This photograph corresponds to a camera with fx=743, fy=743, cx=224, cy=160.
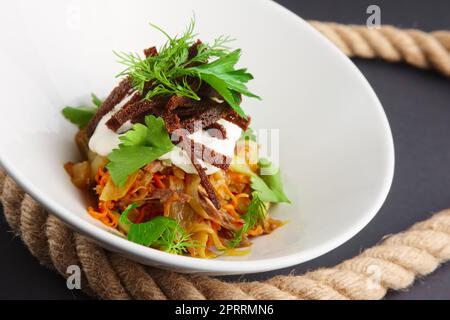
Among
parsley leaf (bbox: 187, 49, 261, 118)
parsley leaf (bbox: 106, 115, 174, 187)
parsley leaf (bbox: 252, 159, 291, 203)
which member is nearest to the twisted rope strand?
parsley leaf (bbox: 252, 159, 291, 203)

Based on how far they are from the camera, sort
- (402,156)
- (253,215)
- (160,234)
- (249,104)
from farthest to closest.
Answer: (402,156), (249,104), (253,215), (160,234)

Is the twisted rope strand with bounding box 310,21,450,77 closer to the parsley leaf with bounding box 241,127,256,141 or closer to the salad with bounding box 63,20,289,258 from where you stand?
the parsley leaf with bounding box 241,127,256,141

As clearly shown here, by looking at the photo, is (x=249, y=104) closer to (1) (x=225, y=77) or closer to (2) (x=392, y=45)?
(1) (x=225, y=77)

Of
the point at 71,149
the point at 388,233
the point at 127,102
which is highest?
the point at 127,102

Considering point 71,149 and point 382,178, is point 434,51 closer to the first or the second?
point 382,178

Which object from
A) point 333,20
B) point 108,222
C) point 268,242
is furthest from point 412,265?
point 333,20

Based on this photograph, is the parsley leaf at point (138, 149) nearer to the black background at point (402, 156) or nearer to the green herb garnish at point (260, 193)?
the green herb garnish at point (260, 193)

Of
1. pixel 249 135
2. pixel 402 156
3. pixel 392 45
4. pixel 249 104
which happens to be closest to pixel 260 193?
pixel 249 135
